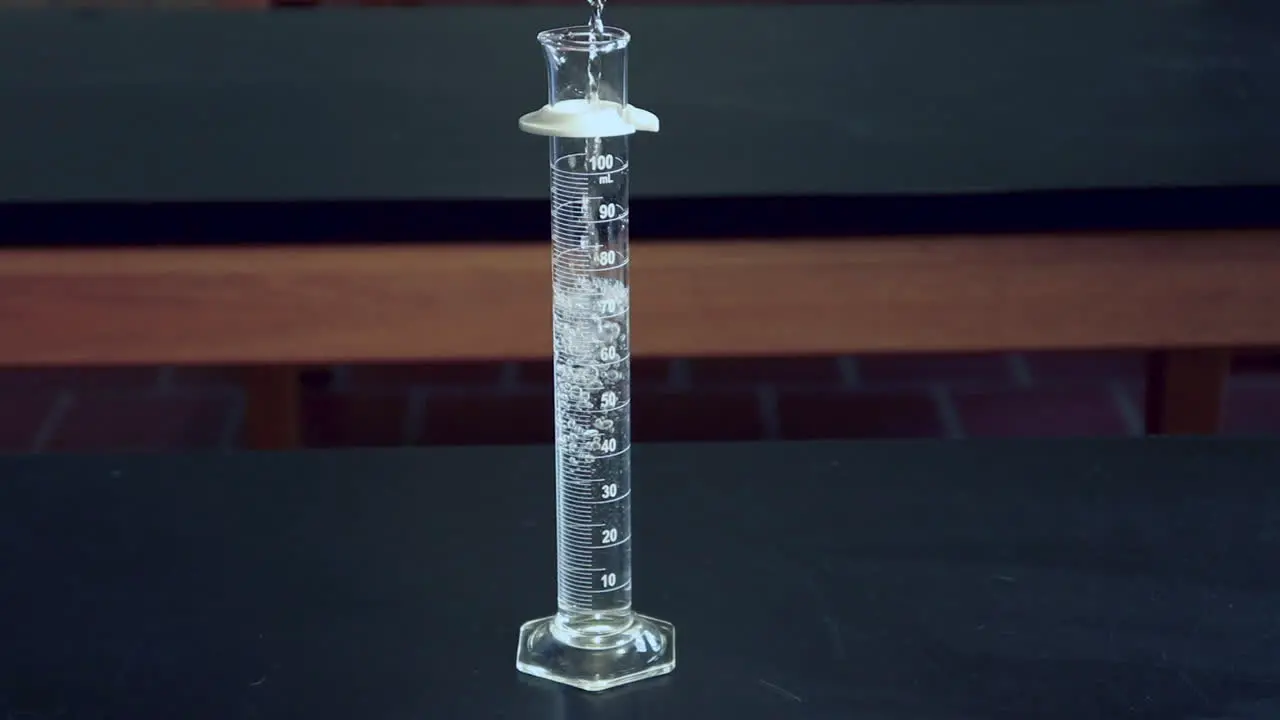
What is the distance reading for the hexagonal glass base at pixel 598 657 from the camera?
0.70 metres

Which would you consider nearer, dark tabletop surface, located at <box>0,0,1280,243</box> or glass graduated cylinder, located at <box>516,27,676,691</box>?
glass graduated cylinder, located at <box>516,27,676,691</box>

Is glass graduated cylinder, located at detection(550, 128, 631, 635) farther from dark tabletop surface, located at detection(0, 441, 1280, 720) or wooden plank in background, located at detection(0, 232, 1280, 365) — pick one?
wooden plank in background, located at detection(0, 232, 1280, 365)

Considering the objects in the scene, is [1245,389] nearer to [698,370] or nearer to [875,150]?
[698,370]

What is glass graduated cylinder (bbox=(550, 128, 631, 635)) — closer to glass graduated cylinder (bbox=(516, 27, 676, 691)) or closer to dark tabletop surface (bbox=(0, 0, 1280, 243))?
glass graduated cylinder (bbox=(516, 27, 676, 691))

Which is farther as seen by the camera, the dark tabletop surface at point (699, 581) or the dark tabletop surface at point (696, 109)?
the dark tabletop surface at point (696, 109)

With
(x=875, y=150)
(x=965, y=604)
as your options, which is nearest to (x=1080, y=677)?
(x=965, y=604)

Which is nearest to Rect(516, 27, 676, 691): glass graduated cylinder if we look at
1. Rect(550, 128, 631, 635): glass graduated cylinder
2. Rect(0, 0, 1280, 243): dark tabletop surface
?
Rect(550, 128, 631, 635): glass graduated cylinder

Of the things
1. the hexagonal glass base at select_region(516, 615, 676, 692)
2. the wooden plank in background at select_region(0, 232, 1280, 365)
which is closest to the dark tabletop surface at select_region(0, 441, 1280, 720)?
the hexagonal glass base at select_region(516, 615, 676, 692)

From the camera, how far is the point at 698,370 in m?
2.45

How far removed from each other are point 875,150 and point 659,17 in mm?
645

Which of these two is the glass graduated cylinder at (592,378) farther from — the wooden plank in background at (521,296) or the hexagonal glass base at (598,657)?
the wooden plank in background at (521,296)

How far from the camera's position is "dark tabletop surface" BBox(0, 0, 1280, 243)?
1284 mm

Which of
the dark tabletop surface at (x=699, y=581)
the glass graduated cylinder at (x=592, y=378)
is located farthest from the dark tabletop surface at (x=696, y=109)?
the glass graduated cylinder at (x=592, y=378)

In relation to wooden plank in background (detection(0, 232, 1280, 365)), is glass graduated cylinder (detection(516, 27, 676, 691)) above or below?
above
